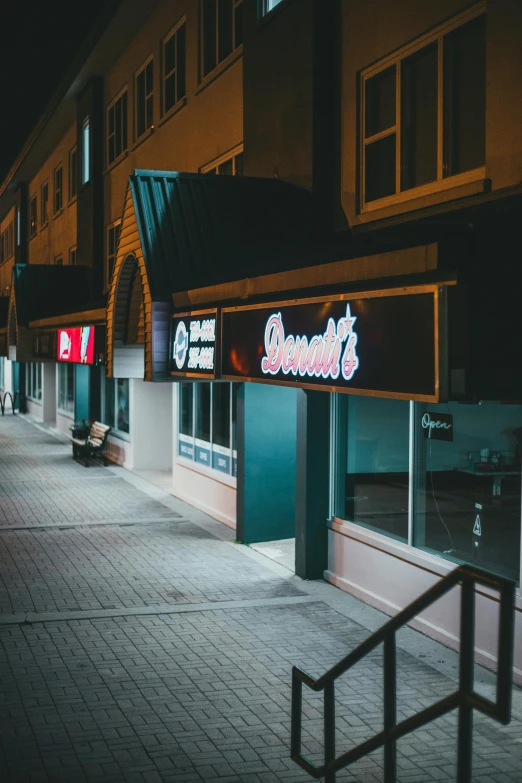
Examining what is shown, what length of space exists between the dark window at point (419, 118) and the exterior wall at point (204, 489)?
6691 mm

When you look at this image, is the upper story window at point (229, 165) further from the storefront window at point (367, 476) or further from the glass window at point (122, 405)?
the glass window at point (122, 405)

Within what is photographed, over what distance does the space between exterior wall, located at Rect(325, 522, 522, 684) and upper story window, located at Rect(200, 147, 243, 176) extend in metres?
6.50

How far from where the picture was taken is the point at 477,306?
5.90 metres

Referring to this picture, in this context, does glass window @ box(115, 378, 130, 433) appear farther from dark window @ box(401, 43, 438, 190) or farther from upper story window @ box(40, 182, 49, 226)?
dark window @ box(401, 43, 438, 190)

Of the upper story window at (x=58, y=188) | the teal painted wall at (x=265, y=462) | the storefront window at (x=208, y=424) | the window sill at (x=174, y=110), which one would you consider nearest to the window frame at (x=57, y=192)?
the upper story window at (x=58, y=188)

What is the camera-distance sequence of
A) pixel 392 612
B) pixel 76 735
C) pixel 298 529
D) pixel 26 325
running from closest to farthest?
1. pixel 76 735
2. pixel 392 612
3. pixel 298 529
4. pixel 26 325

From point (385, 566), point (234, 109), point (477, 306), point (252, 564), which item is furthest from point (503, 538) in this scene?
point (234, 109)

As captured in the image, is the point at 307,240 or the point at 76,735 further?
the point at 307,240

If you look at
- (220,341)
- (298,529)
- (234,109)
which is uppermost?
(234,109)

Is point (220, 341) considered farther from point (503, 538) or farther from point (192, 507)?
point (192, 507)

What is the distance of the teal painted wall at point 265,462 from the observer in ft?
42.5

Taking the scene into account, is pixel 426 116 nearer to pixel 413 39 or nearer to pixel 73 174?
pixel 413 39

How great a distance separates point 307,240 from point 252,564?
4.30 m

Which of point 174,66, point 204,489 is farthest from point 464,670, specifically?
point 174,66
